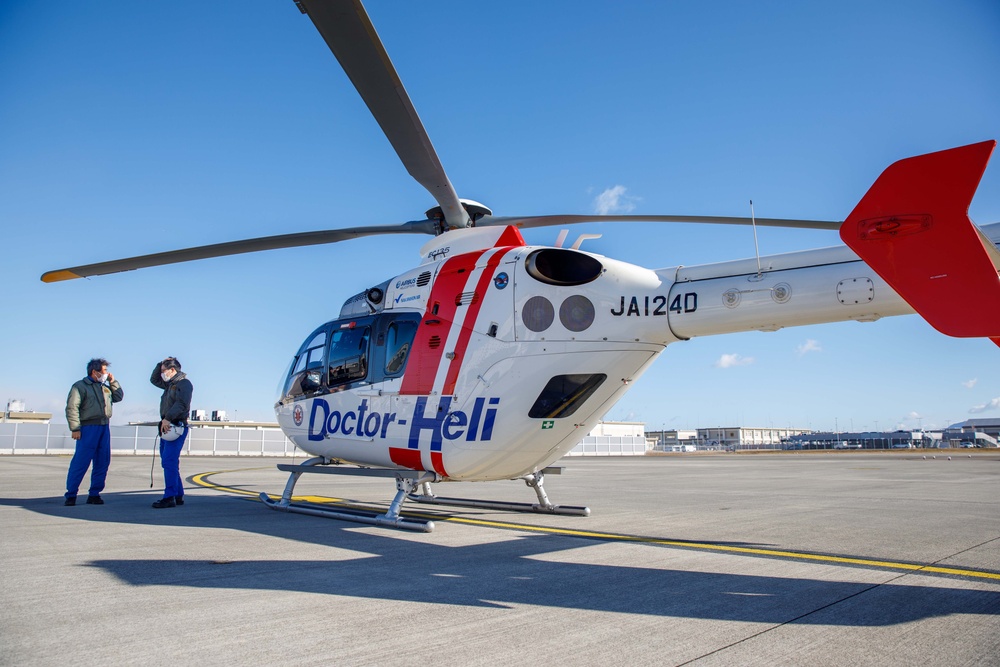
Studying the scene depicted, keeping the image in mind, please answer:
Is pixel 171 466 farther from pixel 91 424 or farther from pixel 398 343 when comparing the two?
pixel 398 343

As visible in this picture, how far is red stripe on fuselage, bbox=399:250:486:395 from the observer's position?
25.6ft

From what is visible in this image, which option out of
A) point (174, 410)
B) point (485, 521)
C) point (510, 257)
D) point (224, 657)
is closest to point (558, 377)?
point (510, 257)

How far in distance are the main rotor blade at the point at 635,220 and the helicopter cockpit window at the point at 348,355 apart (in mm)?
2326

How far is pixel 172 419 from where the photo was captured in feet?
31.5

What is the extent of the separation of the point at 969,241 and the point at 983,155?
0.62m

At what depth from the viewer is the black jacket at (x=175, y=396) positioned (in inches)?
378

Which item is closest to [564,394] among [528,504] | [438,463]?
[438,463]

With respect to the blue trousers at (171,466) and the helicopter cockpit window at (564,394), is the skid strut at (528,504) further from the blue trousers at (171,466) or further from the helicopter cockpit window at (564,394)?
the blue trousers at (171,466)

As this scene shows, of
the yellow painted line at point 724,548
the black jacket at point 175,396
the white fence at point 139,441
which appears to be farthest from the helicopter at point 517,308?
the white fence at point 139,441

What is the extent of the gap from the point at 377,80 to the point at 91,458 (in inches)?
314

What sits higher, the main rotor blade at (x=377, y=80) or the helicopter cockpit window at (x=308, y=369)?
the main rotor blade at (x=377, y=80)

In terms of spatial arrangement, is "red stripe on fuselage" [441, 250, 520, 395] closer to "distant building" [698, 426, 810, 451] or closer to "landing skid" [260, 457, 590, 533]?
"landing skid" [260, 457, 590, 533]

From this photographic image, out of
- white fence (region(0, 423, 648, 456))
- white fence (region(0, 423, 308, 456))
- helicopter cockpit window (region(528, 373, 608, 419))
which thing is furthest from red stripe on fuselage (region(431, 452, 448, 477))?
white fence (region(0, 423, 648, 456))

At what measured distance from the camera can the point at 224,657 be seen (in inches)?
116
